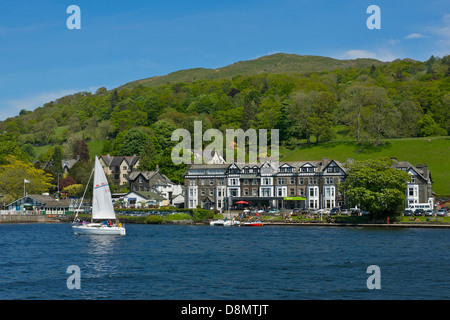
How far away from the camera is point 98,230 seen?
7812 cm

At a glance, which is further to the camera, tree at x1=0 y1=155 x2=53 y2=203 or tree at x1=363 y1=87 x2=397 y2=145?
tree at x1=363 y1=87 x2=397 y2=145

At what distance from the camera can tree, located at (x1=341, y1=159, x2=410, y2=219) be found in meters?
83.3

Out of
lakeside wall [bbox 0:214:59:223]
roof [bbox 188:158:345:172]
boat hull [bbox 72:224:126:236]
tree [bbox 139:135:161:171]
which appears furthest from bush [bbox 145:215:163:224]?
tree [bbox 139:135:161:171]

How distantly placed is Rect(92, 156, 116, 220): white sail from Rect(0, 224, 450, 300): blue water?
13.1ft

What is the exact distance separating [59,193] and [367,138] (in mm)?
83787

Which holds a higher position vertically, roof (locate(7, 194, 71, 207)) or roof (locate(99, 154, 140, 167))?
roof (locate(99, 154, 140, 167))

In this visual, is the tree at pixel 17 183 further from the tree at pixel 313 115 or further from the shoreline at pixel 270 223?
the tree at pixel 313 115

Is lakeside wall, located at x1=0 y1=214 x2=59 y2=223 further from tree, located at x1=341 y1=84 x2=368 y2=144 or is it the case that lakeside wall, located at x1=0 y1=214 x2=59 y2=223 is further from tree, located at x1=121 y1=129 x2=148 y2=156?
tree, located at x1=341 y1=84 x2=368 y2=144

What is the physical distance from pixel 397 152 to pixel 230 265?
9685 centimetres

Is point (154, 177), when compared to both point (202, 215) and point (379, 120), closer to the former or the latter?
point (202, 215)

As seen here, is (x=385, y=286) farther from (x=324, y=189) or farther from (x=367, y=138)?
(x=367, y=138)

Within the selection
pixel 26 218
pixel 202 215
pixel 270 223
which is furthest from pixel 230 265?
pixel 26 218
